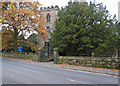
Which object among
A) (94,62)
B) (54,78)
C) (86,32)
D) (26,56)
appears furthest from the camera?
(26,56)

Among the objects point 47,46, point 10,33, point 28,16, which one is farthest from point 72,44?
point 10,33

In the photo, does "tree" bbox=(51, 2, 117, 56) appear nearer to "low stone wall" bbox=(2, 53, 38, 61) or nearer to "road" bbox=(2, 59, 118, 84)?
"low stone wall" bbox=(2, 53, 38, 61)

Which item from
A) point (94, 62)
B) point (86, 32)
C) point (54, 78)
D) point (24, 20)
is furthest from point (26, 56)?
point (54, 78)

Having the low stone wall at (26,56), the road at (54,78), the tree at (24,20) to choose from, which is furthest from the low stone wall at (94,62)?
the tree at (24,20)

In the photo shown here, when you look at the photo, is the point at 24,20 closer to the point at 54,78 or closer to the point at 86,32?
the point at 86,32

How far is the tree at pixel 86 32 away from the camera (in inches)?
780

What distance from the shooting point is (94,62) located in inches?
646

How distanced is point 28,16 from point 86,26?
15.5 meters

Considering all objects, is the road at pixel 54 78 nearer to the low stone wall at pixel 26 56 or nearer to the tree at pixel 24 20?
the low stone wall at pixel 26 56

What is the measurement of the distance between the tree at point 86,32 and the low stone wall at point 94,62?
209 centimetres

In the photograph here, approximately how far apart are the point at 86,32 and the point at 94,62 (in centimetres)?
525

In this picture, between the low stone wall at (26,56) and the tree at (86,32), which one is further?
the low stone wall at (26,56)

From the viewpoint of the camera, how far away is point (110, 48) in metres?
20.8

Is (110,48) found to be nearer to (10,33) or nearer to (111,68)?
(111,68)
